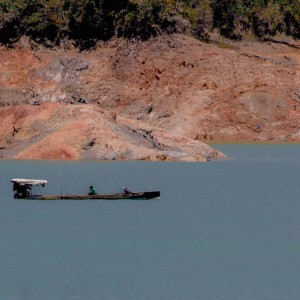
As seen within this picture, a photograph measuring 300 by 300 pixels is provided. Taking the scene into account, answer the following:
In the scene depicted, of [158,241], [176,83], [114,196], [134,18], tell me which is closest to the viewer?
[158,241]

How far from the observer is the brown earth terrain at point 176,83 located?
294 feet

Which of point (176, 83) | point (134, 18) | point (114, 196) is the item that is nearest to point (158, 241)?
point (114, 196)

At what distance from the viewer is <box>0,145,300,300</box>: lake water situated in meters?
23.2

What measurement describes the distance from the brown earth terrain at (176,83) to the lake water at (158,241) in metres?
25.5

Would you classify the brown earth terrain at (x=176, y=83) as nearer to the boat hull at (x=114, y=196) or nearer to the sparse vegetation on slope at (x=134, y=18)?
the sparse vegetation on slope at (x=134, y=18)

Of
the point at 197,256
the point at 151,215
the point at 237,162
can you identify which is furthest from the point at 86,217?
the point at 237,162

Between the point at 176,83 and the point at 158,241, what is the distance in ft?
Answer: 218

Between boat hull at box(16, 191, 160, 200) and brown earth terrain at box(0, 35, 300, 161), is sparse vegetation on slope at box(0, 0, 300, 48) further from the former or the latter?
boat hull at box(16, 191, 160, 200)

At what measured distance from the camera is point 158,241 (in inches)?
1169

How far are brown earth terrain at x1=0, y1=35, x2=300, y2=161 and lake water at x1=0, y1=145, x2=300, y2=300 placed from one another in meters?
25.5

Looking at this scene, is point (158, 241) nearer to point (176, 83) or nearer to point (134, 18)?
point (176, 83)

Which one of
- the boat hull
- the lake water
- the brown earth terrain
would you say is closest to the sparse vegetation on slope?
the brown earth terrain

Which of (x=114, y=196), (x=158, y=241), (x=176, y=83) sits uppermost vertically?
(x=176, y=83)

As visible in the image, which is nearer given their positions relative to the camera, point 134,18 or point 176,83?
point 176,83
